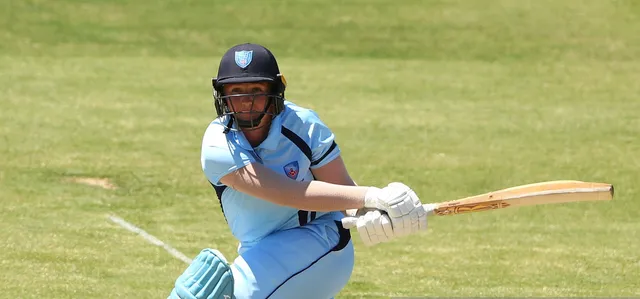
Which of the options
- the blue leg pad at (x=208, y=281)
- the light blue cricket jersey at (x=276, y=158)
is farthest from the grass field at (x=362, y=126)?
the blue leg pad at (x=208, y=281)

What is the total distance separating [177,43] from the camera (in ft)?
56.9

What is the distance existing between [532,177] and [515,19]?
7.39 metres

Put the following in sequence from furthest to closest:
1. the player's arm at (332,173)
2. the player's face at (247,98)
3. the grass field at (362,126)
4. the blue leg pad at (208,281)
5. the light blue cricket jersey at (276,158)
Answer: the grass field at (362,126)
the player's arm at (332,173)
the light blue cricket jersey at (276,158)
the player's face at (247,98)
the blue leg pad at (208,281)

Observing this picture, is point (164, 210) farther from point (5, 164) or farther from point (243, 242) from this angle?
point (243, 242)

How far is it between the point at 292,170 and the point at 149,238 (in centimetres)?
392

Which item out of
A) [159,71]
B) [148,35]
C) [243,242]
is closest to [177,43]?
[148,35]

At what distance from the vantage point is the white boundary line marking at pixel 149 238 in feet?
29.0

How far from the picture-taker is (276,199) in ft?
17.6

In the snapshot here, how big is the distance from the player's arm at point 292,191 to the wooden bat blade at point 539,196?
1.42 feet

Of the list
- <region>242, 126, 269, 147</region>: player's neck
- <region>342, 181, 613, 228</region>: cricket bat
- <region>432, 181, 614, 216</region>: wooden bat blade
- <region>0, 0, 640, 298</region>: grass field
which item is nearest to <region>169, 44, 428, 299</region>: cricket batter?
<region>242, 126, 269, 147</region>: player's neck

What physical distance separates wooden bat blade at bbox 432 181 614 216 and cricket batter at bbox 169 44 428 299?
1.06 feet

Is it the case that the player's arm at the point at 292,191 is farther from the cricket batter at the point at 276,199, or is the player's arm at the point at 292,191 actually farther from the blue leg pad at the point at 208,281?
the blue leg pad at the point at 208,281

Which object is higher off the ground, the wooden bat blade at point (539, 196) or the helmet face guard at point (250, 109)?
the helmet face guard at point (250, 109)

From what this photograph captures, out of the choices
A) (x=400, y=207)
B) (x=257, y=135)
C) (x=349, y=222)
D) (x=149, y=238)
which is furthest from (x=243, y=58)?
(x=149, y=238)
